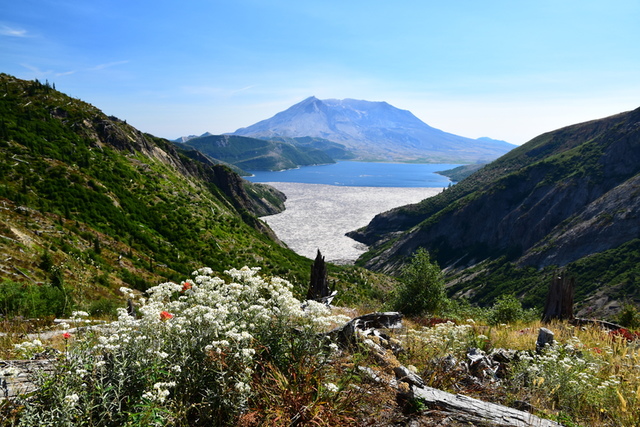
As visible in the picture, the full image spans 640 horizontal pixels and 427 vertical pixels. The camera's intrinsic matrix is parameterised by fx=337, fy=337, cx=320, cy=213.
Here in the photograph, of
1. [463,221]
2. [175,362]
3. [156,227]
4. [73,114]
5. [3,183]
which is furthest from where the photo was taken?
[463,221]

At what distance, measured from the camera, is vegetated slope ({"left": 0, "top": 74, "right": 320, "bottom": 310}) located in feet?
53.8

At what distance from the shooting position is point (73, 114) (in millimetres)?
46438

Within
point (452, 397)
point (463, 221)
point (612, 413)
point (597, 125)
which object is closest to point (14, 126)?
point (452, 397)

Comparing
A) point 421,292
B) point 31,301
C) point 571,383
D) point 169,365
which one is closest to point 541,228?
point 421,292

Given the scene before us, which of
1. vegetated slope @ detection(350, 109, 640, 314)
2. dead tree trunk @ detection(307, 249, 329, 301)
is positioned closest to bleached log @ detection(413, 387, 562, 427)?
dead tree trunk @ detection(307, 249, 329, 301)

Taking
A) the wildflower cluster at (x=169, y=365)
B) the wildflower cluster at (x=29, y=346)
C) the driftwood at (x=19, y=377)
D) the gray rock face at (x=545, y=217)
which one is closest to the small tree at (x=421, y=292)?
the wildflower cluster at (x=169, y=365)

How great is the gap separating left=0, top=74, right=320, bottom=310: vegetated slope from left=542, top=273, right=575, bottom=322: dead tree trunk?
1862cm

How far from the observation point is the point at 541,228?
133m

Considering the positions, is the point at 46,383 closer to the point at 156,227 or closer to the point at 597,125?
the point at 156,227

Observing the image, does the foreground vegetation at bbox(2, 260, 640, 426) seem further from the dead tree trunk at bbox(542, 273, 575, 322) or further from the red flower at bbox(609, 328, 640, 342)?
the dead tree trunk at bbox(542, 273, 575, 322)

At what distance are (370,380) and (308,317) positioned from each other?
1583mm

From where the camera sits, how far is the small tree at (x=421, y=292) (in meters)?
19.3

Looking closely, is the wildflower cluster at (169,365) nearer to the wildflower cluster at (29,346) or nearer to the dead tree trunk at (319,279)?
the wildflower cluster at (29,346)

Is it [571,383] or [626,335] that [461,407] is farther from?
[626,335]
